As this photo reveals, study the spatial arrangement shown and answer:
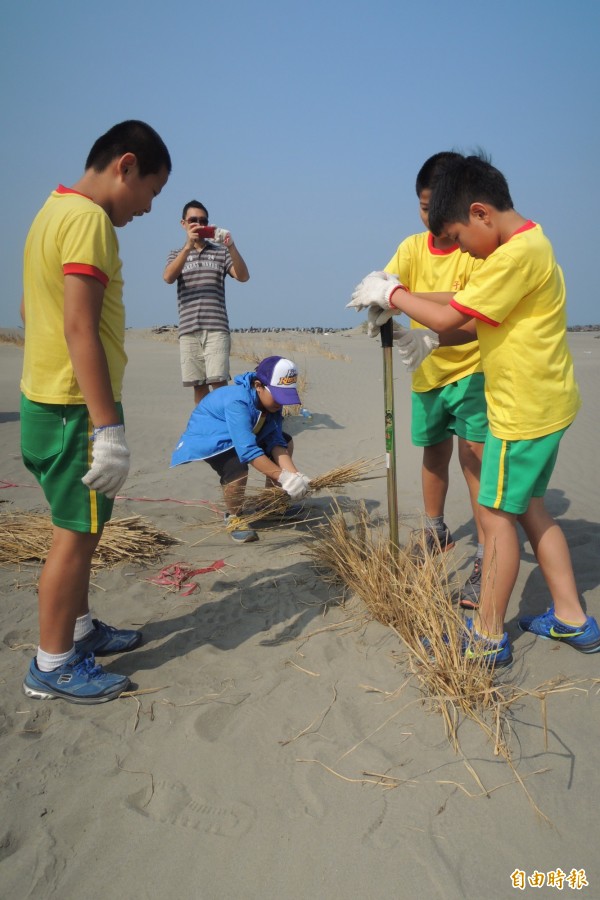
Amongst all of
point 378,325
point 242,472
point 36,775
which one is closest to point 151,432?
point 242,472

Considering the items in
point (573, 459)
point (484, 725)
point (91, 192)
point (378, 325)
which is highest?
point (91, 192)

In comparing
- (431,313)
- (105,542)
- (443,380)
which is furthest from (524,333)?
(105,542)

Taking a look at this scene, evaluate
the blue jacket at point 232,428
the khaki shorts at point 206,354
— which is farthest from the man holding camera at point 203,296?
the blue jacket at point 232,428

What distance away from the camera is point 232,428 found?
351cm

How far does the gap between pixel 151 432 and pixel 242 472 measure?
3.27m

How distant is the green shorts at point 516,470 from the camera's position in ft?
6.95

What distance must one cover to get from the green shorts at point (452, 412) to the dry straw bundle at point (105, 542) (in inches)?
59.3

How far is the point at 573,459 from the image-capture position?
216 inches

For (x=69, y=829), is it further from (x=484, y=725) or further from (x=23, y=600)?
(x=23, y=600)

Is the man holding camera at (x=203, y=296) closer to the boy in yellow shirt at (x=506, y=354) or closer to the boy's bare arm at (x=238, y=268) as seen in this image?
the boy's bare arm at (x=238, y=268)

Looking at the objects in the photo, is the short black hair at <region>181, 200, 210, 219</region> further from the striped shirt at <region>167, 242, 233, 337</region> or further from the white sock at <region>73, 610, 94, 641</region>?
the white sock at <region>73, 610, 94, 641</region>

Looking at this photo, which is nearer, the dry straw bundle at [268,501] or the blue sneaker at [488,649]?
the blue sneaker at [488,649]

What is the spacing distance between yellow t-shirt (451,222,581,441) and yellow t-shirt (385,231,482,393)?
0.72 m

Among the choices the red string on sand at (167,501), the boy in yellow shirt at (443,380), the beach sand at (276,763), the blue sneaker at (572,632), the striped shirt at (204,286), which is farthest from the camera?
the striped shirt at (204,286)
